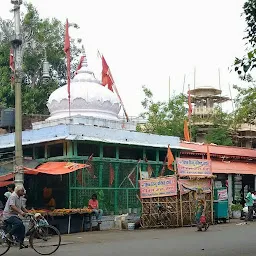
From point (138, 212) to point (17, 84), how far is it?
8796mm

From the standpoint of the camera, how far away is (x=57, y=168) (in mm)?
17844

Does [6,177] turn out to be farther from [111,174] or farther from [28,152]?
[111,174]

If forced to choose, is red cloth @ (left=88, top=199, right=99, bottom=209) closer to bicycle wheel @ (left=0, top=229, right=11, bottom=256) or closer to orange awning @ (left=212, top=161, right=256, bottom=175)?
bicycle wheel @ (left=0, top=229, right=11, bottom=256)

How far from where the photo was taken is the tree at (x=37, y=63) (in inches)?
1314

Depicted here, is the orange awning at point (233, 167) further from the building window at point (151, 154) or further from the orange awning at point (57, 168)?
the orange awning at point (57, 168)

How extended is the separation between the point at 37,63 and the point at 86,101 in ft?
44.4

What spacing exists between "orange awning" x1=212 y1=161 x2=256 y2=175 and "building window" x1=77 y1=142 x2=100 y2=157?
7713 mm

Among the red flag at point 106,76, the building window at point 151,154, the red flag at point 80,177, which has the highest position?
the red flag at point 106,76

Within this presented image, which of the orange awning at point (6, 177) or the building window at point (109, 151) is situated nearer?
the orange awning at point (6, 177)

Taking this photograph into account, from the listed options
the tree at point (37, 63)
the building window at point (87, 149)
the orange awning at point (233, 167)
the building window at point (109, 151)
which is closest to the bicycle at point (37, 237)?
the building window at point (87, 149)

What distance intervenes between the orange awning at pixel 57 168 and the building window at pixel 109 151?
8.88 ft

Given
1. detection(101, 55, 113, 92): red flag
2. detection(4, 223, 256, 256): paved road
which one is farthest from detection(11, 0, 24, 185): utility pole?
detection(101, 55, 113, 92): red flag

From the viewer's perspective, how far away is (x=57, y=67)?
36688 millimetres

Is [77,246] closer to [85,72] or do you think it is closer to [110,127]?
[110,127]
